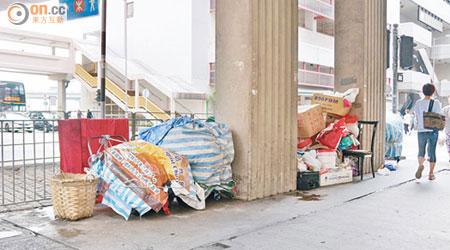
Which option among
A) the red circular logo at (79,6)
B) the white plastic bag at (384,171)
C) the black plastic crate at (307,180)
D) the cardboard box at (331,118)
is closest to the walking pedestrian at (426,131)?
the white plastic bag at (384,171)

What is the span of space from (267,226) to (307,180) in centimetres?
222

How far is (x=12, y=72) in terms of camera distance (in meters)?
25.6

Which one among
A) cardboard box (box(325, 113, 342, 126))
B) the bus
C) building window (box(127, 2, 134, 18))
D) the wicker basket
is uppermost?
building window (box(127, 2, 134, 18))

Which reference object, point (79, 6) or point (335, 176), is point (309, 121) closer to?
point (335, 176)

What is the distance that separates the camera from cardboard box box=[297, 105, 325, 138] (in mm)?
6684

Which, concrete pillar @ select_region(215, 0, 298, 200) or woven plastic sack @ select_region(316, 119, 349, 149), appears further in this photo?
woven plastic sack @ select_region(316, 119, 349, 149)

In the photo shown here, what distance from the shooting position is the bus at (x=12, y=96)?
29656 millimetres

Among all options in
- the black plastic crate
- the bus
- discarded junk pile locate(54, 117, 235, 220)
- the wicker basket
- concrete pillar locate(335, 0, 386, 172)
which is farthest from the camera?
the bus

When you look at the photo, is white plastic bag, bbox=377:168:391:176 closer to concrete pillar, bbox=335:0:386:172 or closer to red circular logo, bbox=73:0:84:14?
concrete pillar, bbox=335:0:386:172

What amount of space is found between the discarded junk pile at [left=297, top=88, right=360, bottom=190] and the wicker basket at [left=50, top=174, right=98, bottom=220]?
3.15 meters

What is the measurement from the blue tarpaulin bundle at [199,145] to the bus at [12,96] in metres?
28.9

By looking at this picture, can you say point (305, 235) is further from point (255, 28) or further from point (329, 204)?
point (255, 28)

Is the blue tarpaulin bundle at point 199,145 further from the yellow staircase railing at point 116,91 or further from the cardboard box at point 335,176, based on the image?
the yellow staircase railing at point 116,91

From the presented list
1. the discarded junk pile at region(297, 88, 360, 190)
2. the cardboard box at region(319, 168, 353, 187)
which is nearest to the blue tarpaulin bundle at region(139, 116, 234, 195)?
the discarded junk pile at region(297, 88, 360, 190)
